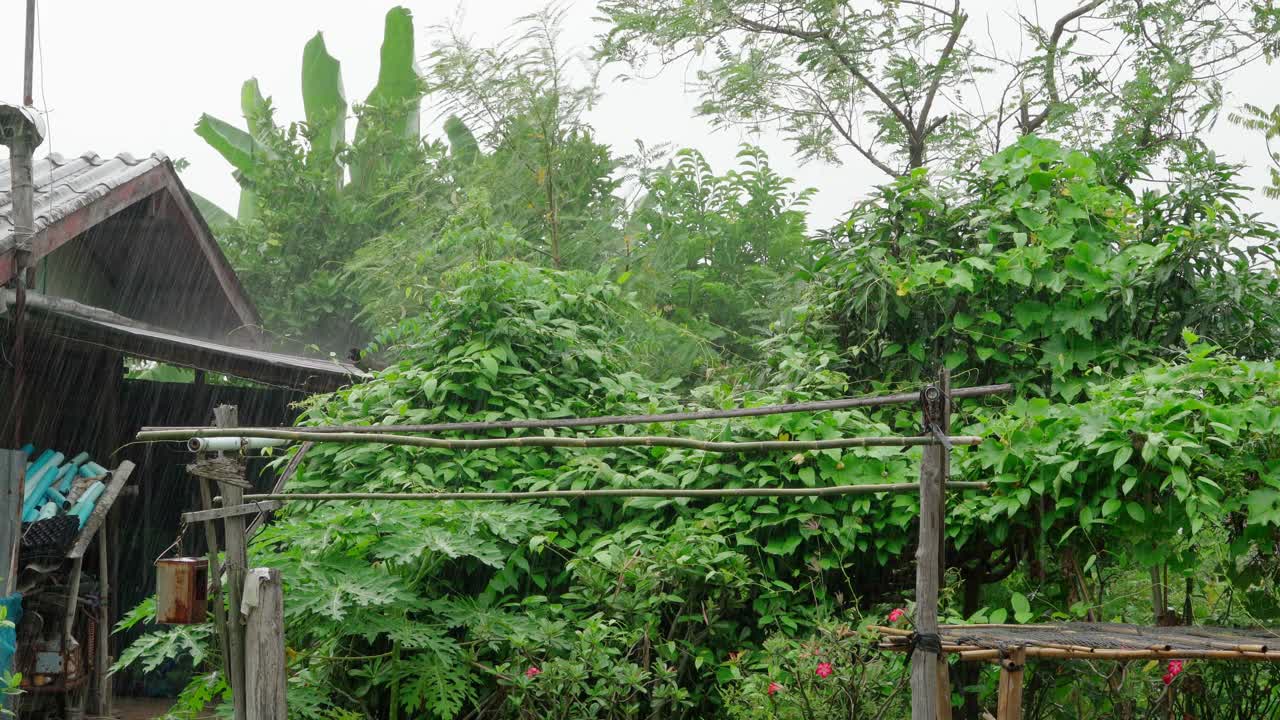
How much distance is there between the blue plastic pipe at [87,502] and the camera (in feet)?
21.1

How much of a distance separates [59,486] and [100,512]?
0.33 meters

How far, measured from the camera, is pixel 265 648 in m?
3.73

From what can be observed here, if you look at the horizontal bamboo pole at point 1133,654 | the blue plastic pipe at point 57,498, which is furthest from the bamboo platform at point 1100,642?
the blue plastic pipe at point 57,498

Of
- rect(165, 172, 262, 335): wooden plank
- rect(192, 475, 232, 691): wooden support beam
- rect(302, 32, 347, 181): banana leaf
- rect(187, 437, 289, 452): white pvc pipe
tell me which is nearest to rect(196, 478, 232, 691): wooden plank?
rect(192, 475, 232, 691): wooden support beam

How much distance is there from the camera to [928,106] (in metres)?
9.80

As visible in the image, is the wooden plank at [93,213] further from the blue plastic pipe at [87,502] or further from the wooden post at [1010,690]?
the wooden post at [1010,690]

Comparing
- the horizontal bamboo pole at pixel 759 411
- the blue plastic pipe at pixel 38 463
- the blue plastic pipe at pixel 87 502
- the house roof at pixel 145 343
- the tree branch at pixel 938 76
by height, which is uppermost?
the tree branch at pixel 938 76

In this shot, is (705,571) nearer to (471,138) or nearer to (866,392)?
(866,392)

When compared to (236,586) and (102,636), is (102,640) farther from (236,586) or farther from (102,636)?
(236,586)

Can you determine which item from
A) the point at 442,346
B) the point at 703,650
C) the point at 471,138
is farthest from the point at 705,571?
the point at 471,138

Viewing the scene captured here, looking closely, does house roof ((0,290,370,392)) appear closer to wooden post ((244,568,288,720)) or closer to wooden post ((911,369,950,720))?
wooden post ((244,568,288,720))

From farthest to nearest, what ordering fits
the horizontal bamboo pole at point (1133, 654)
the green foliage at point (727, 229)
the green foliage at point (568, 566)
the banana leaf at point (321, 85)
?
the banana leaf at point (321, 85)
the green foliage at point (727, 229)
the green foliage at point (568, 566)
the horizontal bamboo pole at point (1133, 654)

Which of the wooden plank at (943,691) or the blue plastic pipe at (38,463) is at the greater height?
the blue plastic pipe at (38,463)

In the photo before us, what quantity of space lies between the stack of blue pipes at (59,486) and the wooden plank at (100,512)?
36mm
